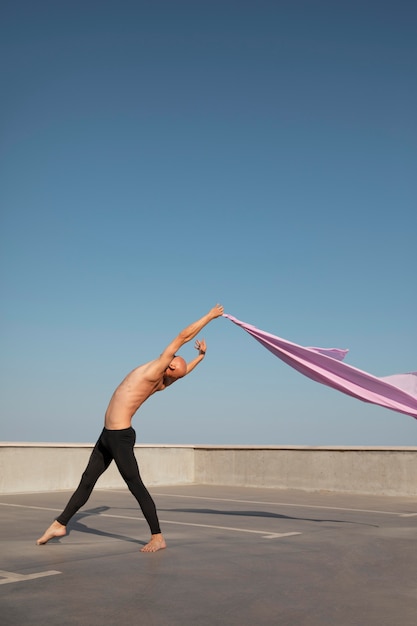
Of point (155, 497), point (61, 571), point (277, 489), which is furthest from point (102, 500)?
point (61, 571)

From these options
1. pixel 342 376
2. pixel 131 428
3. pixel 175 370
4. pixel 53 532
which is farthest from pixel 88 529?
pixel 342 376

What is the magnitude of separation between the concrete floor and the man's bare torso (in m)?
→ 1.22

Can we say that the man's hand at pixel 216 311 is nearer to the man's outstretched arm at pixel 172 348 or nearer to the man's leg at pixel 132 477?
the man's outstretched arm at pixel 172 348

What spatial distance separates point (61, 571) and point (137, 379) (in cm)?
194

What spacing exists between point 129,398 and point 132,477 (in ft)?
2.45

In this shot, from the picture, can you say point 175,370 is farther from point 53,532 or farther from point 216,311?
point 53,532

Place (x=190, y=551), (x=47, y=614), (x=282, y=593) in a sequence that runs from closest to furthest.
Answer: (x=47, y=614)
(x=282, y=593)
(x=190, y=551)

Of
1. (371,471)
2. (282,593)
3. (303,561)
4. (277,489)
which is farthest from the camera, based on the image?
(277,489)

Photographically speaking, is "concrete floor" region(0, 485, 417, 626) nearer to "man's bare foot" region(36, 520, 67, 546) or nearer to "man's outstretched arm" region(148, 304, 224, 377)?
"man's bare foot" region(36, 520, 67, 546)

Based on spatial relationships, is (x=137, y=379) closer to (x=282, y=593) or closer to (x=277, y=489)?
(x=282, y=593)

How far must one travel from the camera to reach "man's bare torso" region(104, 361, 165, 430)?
674cm

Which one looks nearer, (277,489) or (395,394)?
(395,394)

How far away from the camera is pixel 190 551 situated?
22.0ft

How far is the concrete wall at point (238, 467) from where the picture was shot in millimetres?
15086
